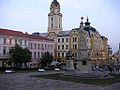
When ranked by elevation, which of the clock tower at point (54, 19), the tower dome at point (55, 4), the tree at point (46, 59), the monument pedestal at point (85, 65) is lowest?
the monument pedestal at point (85, 65)

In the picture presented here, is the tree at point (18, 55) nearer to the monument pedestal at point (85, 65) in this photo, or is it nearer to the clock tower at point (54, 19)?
the monument pedestal at point (85, 65)

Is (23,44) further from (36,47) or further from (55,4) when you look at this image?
(55,4)

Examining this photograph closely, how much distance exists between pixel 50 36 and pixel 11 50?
92.9ft

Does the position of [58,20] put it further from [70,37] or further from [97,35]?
[97,35]

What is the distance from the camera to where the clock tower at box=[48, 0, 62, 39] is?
269ft

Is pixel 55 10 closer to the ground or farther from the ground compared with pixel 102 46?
farther from the ground

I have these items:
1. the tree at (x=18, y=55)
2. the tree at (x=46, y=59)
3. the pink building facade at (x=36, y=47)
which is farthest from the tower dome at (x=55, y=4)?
the tree at (x=18, y=55)

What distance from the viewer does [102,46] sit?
303ft

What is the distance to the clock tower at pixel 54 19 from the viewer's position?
82000 mm

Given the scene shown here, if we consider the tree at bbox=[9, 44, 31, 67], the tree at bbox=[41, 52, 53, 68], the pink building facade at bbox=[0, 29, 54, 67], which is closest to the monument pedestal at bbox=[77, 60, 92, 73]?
the tree at bbox=[9, 44, 31, 67]

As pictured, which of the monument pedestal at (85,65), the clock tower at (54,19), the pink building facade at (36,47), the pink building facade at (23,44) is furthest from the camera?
the clock tower at (54,19)

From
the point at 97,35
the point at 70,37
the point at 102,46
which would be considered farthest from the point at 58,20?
the point at 102,46

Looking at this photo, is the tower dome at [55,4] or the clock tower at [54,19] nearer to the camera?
the clock tower at [54,19]

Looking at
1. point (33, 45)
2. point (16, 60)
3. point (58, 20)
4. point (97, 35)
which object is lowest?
point (16, 60)
